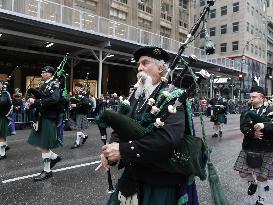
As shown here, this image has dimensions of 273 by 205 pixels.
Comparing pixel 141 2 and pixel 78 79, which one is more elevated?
pixel 141 2

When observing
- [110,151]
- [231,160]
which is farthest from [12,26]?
[110,151]

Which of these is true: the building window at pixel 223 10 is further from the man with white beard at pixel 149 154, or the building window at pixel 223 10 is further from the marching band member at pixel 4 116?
the man with white beard at pixel 149 154

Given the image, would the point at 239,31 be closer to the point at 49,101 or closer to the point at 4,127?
the point at 4,127

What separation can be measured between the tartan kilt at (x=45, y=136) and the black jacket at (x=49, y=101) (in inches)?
5.3

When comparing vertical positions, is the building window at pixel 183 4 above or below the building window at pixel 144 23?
above

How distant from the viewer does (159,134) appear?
2.28 meters

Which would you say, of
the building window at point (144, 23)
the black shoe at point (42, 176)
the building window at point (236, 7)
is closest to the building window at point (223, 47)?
the building window at point (236, 7)

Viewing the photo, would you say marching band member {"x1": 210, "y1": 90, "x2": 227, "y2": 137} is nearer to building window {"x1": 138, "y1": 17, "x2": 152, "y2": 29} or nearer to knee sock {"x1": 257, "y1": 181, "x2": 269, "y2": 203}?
knee sock {"x1": 257, "y1": 181, "x2": 269, "y2": 203}

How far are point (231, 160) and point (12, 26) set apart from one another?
518 inches

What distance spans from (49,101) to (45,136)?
67 centimetres

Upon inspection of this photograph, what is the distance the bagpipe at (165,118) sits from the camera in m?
2.29

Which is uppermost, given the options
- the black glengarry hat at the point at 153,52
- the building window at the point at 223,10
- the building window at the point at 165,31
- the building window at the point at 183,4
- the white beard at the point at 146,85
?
the building window at the point at 223,10

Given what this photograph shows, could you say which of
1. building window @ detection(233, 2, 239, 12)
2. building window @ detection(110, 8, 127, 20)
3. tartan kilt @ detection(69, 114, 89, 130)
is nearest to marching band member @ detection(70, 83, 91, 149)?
tartan kilt @ detection(69, 114, 89, 130)

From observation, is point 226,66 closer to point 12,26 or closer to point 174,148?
point 12,26
